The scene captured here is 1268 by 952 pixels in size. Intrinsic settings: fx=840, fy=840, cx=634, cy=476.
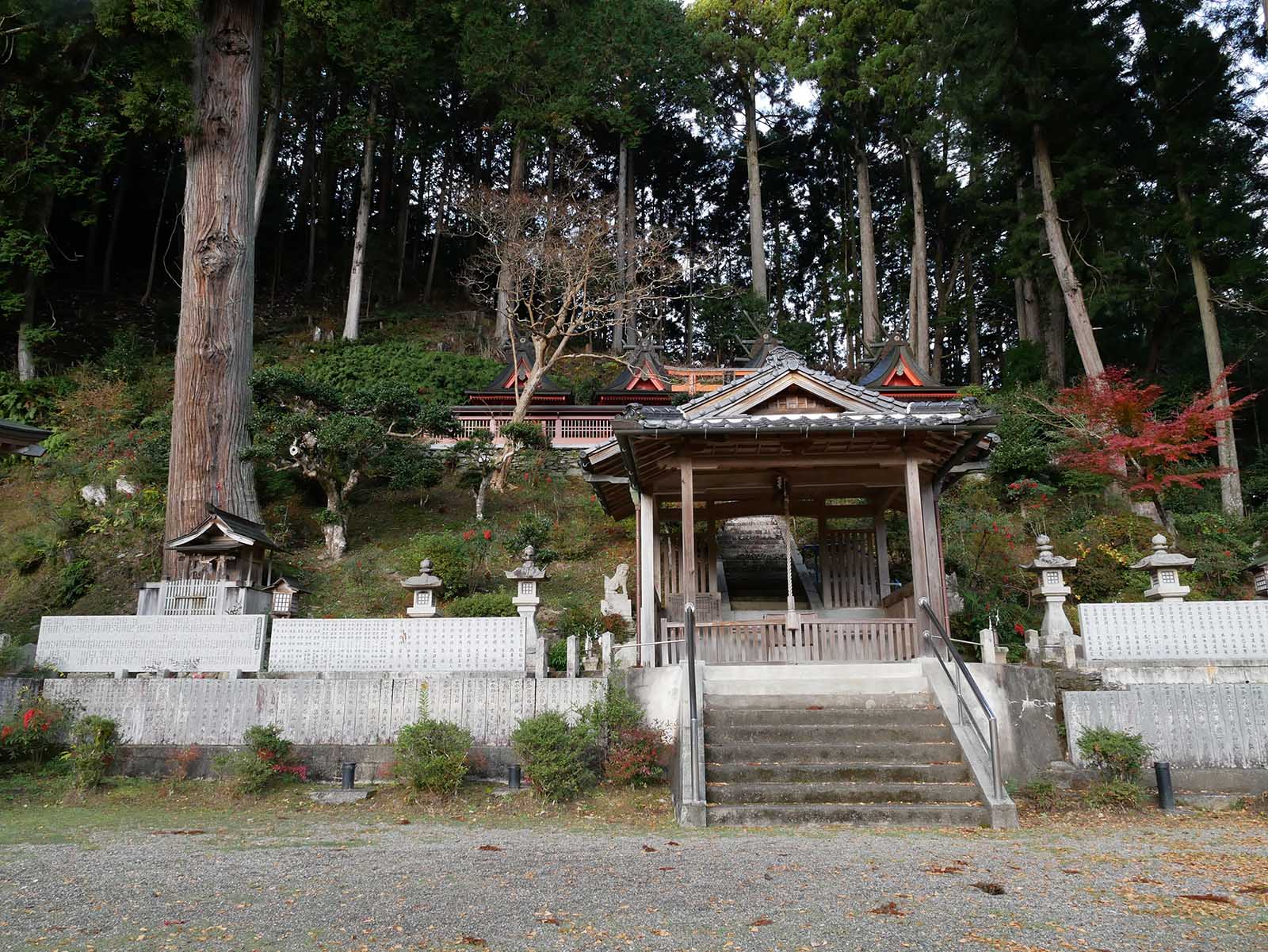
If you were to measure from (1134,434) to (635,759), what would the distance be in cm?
1594

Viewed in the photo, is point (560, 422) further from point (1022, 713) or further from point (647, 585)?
point (1022, 713)

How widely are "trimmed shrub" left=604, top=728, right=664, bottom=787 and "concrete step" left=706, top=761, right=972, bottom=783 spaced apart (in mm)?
1089

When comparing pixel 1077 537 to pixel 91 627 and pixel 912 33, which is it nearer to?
pixel 91 627

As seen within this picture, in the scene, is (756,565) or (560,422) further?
(560,422)

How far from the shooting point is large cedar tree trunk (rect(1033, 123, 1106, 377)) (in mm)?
21562

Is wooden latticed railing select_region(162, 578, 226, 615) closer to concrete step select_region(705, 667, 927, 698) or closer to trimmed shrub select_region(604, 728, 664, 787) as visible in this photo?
trimmed shrub select_region(604, 728, 664, 787)

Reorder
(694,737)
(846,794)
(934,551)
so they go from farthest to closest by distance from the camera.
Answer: (934,551) → (694,737) → (846,794)

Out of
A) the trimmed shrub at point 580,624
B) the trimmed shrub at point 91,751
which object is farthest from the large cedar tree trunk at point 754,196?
the trimmed shrub at point 91,751

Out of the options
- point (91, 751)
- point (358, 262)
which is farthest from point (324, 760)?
point (358, 262)

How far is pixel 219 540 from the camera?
46.7 ft

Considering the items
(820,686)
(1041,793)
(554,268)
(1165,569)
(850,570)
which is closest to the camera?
(1041,793)

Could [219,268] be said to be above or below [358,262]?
below

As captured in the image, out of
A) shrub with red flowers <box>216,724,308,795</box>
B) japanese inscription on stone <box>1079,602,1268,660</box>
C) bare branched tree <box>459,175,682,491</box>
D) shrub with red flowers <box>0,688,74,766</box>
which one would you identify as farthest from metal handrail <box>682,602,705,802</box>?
bare branched tree <box>459,175,682,491</box>

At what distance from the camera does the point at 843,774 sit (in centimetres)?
789
